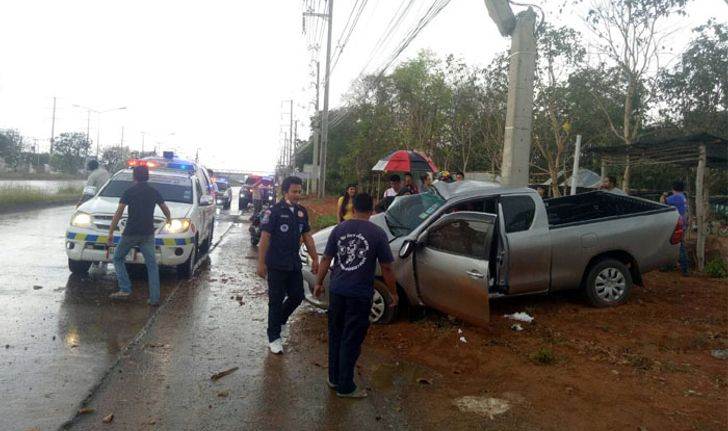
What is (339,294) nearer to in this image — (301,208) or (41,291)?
(301,208)

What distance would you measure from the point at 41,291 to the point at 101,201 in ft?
6.41

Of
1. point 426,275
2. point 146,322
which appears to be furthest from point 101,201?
point 426,275

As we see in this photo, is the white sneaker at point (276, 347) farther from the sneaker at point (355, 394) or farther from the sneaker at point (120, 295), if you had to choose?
the sneaker at point (120, 295)

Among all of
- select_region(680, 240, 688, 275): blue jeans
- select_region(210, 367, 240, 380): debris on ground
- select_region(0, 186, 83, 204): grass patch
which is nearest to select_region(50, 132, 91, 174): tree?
select_region(0, 186, 83, 204): grass patch

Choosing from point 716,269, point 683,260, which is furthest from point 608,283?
point 716,269

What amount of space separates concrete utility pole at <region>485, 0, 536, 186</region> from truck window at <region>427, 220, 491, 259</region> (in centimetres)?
236

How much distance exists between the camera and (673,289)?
948 cm

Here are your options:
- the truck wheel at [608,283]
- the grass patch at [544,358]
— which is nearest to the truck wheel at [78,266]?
the grass patch at [544,358]

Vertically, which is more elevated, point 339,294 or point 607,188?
point 607,188

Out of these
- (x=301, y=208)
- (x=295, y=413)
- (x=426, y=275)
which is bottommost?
(x=295, y=413)

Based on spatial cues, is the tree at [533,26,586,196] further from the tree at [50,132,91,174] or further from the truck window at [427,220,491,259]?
the tree at [50,132,91,174]

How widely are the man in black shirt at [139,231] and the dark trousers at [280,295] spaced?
2529 mm

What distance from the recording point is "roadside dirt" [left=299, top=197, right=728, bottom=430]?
4.60 meters

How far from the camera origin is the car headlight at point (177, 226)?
29.5ft
